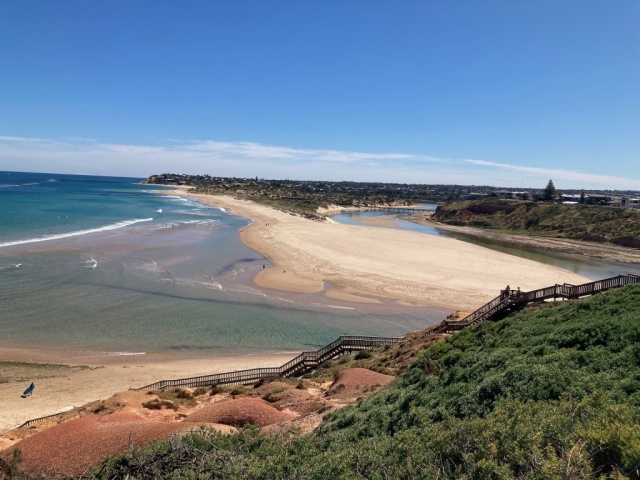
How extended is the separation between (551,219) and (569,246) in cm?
2003

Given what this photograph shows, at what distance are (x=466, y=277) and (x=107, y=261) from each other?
3592 centimetres

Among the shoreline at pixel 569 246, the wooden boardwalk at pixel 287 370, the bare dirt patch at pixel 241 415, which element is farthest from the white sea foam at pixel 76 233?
the shoreline at pixel 569 246

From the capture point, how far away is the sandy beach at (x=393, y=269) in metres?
36.2

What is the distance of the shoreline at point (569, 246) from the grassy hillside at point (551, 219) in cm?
349

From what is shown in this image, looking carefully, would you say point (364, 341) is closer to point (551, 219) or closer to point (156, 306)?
point (156, 306)

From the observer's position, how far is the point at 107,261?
42.0 meters

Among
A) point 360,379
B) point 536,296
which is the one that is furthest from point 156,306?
point 536,296

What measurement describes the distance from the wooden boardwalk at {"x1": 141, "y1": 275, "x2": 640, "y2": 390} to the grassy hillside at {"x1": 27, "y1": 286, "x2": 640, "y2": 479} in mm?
5474

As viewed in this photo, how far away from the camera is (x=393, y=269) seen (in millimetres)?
44156

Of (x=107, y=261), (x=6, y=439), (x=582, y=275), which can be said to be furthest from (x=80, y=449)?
(x=582, y=275)

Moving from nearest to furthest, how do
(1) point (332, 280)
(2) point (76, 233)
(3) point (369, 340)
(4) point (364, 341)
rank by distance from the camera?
(4) point (364, 341) → (3) point (369, 340) → (1) point (332, 280) → (2) point (76, 233)

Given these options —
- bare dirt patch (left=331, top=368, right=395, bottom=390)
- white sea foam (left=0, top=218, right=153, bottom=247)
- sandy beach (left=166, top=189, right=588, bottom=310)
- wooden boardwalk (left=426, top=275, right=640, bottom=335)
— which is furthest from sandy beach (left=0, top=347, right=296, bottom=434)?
white sea foam (left=0, top=218, right=153, bottom=247)

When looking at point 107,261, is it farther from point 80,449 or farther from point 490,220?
point 490,220

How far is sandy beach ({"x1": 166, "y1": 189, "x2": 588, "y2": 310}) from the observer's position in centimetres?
3625
